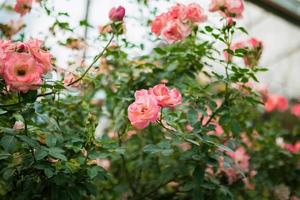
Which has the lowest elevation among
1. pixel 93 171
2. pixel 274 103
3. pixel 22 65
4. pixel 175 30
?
pixel 274 103

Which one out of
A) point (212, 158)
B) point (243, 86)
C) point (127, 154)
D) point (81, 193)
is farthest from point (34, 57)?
point (127, 154)

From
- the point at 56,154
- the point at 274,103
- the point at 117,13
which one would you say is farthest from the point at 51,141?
the point at 274,103

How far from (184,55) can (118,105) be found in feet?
1.34

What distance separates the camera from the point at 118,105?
198 cm

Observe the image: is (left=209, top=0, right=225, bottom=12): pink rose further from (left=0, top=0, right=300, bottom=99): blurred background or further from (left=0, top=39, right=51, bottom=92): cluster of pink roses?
(left=0, top=39, right=51, bottom=92): cluster of pink roses

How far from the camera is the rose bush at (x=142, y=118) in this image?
1303 mm

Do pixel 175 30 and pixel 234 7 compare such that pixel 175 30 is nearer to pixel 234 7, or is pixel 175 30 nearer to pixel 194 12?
pixel 194 12

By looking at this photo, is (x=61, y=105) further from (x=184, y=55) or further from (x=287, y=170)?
(x=287, y=170)

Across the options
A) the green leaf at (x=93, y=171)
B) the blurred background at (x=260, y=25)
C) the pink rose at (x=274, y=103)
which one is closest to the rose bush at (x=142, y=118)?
the green leaf at (x=93, y=171)

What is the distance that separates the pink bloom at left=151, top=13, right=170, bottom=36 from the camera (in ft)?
5.52

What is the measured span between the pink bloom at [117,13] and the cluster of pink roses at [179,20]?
0.76 ft

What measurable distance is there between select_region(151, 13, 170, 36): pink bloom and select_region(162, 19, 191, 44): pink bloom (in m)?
0.03

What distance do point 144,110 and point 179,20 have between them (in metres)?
0.50

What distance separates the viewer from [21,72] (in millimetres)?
1181
